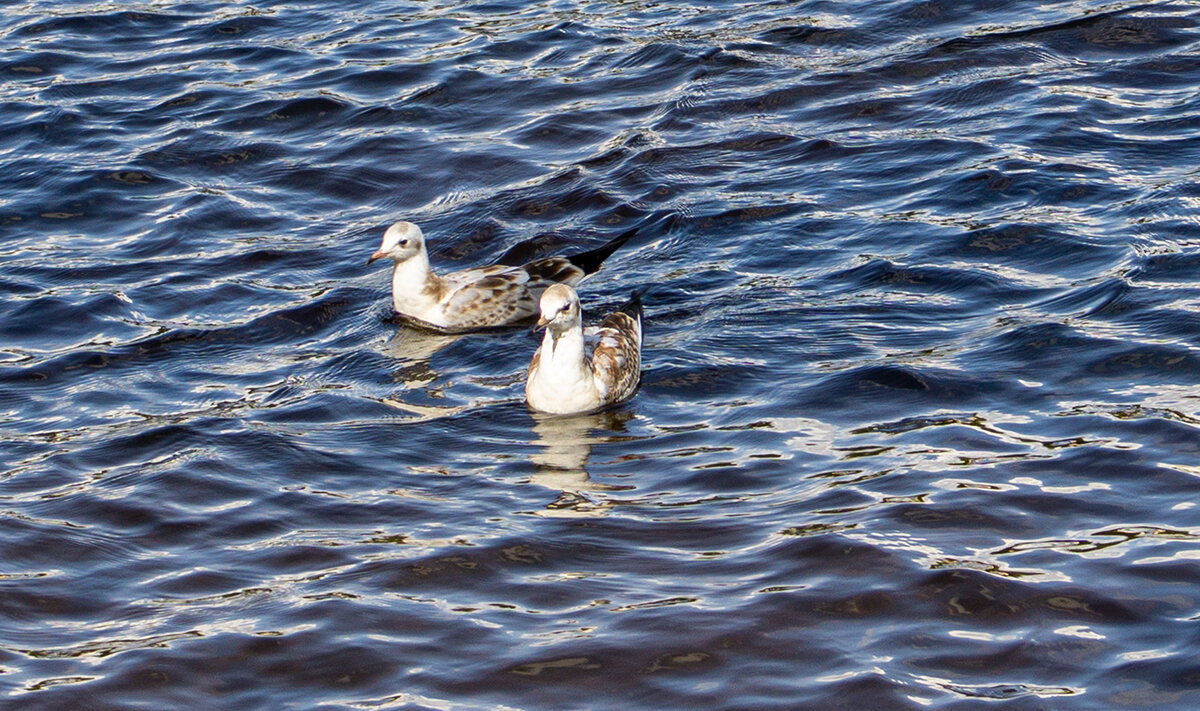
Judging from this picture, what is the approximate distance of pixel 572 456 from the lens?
9.20 meters

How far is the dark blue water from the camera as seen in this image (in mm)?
6980

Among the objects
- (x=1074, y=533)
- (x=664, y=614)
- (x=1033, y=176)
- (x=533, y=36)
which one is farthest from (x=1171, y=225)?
(x=533, y=36)

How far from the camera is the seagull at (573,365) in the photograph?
991cm

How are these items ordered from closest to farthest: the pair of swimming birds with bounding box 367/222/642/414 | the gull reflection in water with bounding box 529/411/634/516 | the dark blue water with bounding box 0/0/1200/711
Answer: the dark blue water with bounding box 0/0/1200/711 → the gull reflection in water with bounding box 529/411/634/516 → the pair of swimming birds with bounding box 367/222/642/414

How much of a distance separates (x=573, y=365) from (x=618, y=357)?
1.30 ft

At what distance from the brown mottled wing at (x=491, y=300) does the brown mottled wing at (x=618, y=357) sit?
1130 mm

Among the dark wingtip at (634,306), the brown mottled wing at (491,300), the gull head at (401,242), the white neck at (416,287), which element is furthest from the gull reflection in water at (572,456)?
the gull head at (401,242)

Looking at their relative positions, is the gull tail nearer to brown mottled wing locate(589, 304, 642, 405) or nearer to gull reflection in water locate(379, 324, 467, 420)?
gull reflection in water locate(379, 324, 467, 420)

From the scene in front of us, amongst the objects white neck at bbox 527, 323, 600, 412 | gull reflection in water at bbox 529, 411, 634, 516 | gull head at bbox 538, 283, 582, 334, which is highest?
gull head at bbox 538, 283, 582, 334

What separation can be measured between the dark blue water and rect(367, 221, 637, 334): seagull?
165 millimetres

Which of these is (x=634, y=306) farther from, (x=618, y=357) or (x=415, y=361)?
(x=415, y=361)

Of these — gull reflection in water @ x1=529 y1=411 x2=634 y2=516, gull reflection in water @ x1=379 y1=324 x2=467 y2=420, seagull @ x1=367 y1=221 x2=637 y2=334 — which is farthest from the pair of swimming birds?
gull reflection in water @ x1=529 y1=411 x2=634 y2=516

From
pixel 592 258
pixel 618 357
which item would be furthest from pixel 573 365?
pixel 592 258

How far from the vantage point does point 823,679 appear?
6645 millimetres
